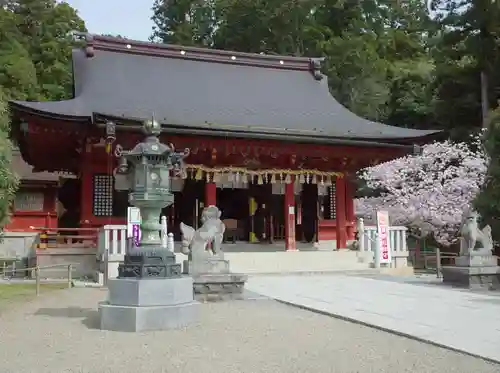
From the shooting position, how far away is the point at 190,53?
20141mm

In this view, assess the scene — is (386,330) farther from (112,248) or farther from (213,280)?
(112,248)

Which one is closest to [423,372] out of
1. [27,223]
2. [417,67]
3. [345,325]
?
[345,325]

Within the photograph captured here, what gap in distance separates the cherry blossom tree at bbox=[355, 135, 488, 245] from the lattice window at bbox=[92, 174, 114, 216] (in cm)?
1182

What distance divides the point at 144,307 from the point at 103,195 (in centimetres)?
940

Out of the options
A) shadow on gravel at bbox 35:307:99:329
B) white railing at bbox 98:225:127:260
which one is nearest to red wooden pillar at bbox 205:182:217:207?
white railing at bbox 98:225:127:260

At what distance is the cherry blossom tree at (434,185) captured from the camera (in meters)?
21.0

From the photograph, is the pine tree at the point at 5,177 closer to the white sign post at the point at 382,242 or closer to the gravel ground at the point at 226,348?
the gravel ground at the point at 226,348

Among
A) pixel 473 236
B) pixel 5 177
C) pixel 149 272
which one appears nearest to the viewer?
pixel 149 272

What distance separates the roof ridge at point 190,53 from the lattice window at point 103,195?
5.48 metres

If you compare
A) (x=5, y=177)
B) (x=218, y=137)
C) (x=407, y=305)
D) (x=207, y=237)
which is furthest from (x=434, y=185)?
(x=5, y=177)

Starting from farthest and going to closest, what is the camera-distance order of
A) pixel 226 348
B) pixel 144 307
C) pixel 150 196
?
1. pixel 150 196
2. pixel 144 307
3. pixel 226 348

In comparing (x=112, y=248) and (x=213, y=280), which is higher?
(x=112, y=248)

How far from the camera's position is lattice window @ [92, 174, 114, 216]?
15.6 metres

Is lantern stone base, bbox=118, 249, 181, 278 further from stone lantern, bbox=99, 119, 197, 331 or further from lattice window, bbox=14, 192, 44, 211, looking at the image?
lattice window, bbox=14, 192, 44, 211
